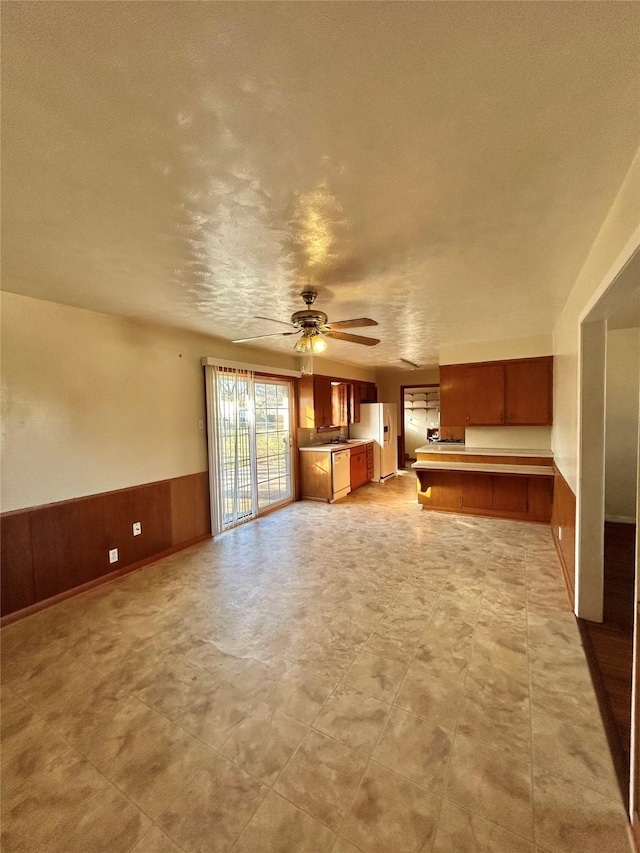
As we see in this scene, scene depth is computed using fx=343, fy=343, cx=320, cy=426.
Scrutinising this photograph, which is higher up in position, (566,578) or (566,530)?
(566,530)

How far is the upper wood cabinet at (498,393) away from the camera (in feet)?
14.8

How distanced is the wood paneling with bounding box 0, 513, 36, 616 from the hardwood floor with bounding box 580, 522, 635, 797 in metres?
3.67

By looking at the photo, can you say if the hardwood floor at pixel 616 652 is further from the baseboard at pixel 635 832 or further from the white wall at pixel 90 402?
the white wall at pixel 90 402

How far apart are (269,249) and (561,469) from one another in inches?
136

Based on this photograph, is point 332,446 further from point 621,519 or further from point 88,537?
point 621,519

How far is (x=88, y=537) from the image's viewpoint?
3.03m

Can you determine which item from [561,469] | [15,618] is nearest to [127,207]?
[15,618]

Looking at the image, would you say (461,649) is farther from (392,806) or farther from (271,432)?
(271,432)

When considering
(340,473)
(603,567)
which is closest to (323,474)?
(340,473)

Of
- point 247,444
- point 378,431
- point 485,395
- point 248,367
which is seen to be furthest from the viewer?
point 378,431

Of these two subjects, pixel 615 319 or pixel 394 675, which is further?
pixel 615 319

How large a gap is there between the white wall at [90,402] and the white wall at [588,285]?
144 inches

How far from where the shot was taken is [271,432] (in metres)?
5.32

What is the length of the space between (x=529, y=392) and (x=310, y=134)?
4516mm
